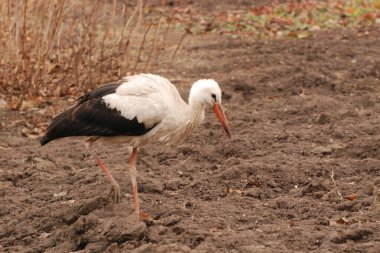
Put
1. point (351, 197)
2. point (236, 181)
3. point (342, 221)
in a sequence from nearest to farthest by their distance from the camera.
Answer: point (342, 221) → point (351, 197) → point (236, 181)

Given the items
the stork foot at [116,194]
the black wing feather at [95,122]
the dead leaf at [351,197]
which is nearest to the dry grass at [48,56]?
the black wing feather at [95,122]

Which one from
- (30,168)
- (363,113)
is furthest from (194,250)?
(363,113)

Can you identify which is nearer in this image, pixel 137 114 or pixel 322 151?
pixel 137 114

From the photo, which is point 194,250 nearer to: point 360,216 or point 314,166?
point 360,216

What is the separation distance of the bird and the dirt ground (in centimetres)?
46

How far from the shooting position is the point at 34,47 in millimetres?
8727

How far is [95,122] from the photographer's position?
5605 mm

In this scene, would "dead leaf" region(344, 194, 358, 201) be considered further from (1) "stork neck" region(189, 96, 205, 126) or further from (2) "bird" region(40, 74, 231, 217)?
(1) "stork neck" region(189, 96, 205, 126)

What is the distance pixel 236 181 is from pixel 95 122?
1.36 m

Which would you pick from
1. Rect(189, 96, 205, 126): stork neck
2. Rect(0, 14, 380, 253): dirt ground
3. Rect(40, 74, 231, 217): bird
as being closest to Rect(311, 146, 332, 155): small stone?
Rect(0, 14, 380, 253): dirt ground

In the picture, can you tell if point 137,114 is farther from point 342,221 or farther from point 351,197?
point 351,197

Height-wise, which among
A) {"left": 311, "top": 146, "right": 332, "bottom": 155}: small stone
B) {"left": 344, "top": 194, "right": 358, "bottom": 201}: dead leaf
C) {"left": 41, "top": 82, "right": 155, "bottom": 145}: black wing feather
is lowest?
{"left": 311, "top": 146, "right": 332, "bottom": 155}: small stone

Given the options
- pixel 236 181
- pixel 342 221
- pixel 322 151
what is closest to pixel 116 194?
pixel 236 181

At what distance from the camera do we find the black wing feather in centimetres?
553
